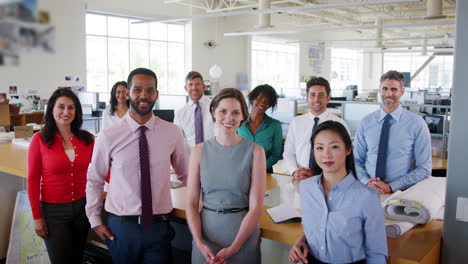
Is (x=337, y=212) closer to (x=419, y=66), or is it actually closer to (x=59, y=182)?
(x=59, y=182)

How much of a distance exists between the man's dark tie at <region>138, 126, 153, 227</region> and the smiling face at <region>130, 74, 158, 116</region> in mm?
102

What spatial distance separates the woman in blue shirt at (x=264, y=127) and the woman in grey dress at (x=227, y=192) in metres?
1.04

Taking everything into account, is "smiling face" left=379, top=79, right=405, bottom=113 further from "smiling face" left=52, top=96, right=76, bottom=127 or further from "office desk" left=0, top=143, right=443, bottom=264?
"smiling face" left=52, top=96, right=76, bottom=127

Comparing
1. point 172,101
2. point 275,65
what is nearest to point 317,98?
point 172,101

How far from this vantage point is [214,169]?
70.8 inches

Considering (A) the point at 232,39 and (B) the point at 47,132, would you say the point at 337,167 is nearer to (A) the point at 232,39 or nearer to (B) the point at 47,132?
(B) the point at 47,132

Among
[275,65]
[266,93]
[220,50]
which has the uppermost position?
[220,50]

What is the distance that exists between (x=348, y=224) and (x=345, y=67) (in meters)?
20.8

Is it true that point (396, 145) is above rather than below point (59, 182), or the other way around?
above

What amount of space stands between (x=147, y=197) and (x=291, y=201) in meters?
0.80

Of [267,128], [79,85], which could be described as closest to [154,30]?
[79,85]

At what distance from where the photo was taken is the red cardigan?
232 centimetres

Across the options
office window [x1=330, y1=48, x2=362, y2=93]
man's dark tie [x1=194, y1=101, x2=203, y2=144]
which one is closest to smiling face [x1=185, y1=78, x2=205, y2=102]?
man's dark tie [x1=194, y1=101, x2=203, y2=144]

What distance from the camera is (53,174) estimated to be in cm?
235
